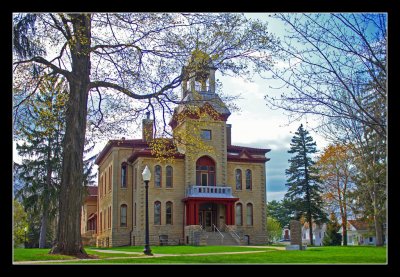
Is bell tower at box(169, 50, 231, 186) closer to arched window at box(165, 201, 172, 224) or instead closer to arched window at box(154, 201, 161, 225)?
arched window at box(154, 201, 161, 225)

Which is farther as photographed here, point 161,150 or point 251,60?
point 161,150

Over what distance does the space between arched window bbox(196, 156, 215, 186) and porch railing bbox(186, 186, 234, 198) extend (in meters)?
1.02

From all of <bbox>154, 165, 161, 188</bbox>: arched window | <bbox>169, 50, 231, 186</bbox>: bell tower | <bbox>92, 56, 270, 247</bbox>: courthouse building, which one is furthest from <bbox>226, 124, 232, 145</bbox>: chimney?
<bbox>169, 50, 231, 186</bbox>: bell tower

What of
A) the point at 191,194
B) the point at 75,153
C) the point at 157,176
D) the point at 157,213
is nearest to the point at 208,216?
the point at 191,194

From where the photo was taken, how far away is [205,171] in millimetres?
35781

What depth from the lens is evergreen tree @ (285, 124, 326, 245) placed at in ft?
129

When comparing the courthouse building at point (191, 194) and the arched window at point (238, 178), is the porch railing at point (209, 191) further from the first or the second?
the arched window at point (238, 178)

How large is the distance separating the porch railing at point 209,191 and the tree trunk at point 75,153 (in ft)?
68.8

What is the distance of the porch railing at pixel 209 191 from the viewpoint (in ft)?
112

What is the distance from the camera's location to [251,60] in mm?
13828
